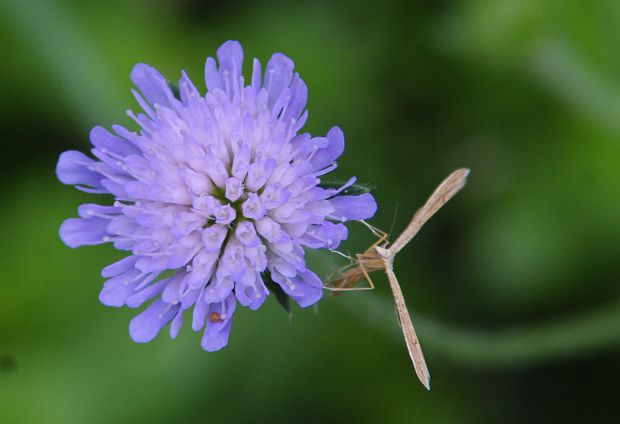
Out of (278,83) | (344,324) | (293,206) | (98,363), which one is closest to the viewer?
(293,206)

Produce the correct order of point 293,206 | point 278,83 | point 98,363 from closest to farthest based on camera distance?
point 293,206 < point 278,83 < point 98,363

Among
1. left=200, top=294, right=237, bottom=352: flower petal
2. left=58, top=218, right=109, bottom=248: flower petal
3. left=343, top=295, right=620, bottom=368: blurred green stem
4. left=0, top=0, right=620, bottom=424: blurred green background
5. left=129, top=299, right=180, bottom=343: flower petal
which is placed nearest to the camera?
left=200, top=294, right=237, bottom=352: flower petal

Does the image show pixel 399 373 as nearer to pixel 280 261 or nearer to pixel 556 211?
pixel 556 211

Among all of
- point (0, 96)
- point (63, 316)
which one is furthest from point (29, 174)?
point (63, 316)

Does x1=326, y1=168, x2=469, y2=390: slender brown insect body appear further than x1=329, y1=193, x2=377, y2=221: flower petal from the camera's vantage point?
Yes

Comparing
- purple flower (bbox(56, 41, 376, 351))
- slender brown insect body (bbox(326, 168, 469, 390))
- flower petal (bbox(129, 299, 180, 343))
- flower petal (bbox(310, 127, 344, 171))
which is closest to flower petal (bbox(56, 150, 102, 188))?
purple flower (bbox(56, 41, 376, 351))

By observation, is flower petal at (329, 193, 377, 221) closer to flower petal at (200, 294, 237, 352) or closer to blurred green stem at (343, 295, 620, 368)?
flower petal at (200, 294, 237, 352)

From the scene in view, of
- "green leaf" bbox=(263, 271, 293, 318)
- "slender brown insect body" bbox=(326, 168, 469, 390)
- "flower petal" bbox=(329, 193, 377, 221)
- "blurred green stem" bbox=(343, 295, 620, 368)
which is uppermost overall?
"flower petal" bbox=(329, 193, 377, 221)
